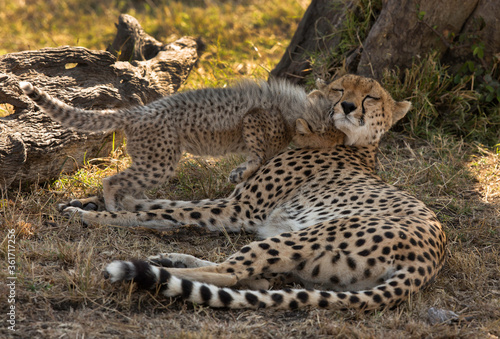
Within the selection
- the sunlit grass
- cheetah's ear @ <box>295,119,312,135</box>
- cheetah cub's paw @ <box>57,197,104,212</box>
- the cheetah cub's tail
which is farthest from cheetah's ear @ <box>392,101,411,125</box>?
the sunlit grass

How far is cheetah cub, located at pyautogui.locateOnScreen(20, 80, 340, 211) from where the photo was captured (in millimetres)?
4086

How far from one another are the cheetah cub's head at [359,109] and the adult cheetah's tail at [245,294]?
1.61 m

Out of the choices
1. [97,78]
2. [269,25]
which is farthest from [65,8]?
[97,78]

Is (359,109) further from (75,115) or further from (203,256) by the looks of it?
(75,115)

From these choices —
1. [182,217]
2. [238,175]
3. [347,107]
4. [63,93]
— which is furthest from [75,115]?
[347,107]

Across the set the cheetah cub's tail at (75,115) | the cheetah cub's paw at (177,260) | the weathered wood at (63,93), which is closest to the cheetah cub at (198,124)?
the cheetah cub's tail at (75,115)

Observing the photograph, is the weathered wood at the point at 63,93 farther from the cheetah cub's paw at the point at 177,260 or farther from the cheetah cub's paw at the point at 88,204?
the cheetah cub's paw at the point at 177,260

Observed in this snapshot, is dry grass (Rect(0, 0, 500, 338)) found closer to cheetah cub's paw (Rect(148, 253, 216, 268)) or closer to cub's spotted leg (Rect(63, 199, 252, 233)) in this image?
cub's spotted leg (Rect(63, 199, 252, 233))

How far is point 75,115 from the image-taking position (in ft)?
13.4

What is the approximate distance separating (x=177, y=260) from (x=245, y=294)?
0.66 metres

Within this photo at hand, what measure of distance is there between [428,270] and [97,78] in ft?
10.6

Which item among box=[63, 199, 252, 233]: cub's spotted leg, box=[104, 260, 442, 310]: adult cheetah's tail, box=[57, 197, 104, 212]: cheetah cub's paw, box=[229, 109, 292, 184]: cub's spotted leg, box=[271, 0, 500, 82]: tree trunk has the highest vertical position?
box=[271, 0, 500, 82]: tree trunk

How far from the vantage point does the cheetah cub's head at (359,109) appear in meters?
4.17

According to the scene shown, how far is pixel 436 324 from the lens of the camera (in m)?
2.79
